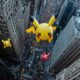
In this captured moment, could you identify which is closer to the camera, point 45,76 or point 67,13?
point 67,13

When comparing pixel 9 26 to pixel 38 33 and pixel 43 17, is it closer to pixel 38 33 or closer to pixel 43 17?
pixel 38 33

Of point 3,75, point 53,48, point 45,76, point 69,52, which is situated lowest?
point 45,76

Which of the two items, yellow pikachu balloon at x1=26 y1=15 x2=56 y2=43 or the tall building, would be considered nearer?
yellow pikachu balloon at x1=26 y1=15 x2=56 y2=43

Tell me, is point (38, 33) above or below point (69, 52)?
above

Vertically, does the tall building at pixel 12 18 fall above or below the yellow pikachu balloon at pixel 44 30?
below

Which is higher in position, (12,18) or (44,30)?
(44,30)

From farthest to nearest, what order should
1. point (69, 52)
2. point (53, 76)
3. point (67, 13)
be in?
point (53, 76)
point (67, 13)
point (69, 52)

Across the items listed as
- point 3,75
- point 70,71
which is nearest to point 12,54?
point 3,75

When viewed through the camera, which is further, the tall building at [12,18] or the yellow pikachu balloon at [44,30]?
the tall building at [12,18]

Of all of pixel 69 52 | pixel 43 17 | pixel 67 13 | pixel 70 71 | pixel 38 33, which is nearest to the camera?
pixel 38 33

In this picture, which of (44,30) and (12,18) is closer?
(44,30)

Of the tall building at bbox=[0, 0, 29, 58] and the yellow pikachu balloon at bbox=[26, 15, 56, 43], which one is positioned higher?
the yellow pikachu balloon at bbox=[26, 15, 56, 43]
